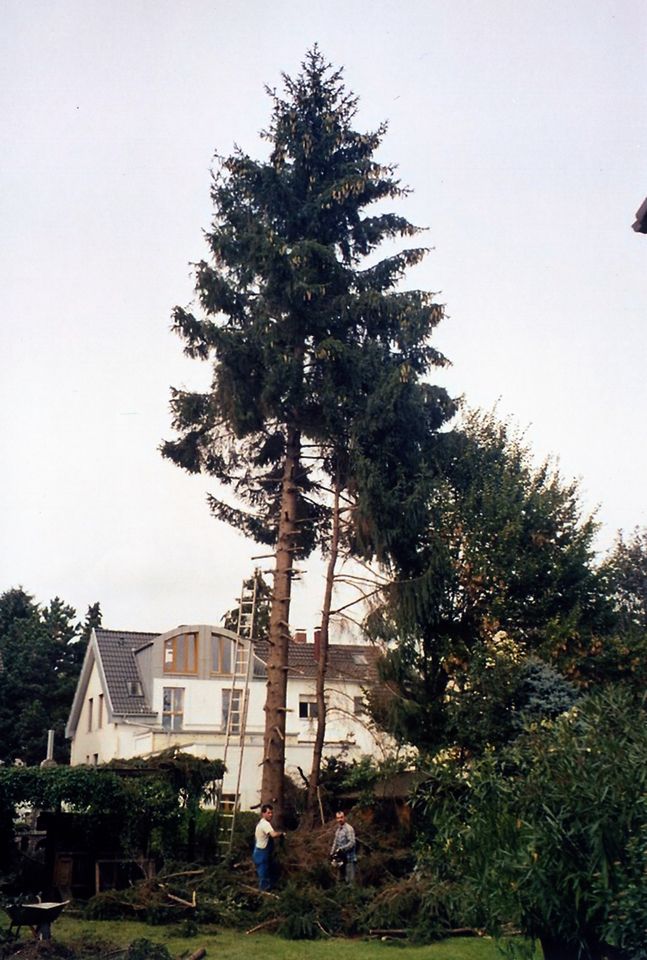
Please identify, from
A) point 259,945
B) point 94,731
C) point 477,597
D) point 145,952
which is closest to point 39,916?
point 145,952

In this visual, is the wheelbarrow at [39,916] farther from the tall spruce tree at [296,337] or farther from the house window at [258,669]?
the house window at [258,669]

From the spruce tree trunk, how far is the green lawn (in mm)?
6921

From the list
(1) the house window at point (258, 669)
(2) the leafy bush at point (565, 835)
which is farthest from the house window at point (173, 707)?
(2) the leafy bush at point (565, 835)

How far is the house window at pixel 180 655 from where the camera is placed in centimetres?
4591

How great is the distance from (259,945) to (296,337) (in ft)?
48.5

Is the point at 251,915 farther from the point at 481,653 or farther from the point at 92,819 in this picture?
the point at 481,653

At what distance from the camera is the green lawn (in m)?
14.4

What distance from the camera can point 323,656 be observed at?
83.8 ft

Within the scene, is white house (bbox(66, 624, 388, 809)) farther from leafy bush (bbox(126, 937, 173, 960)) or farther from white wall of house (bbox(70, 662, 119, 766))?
leafy bush (bbox(126, 937, 173, 960))

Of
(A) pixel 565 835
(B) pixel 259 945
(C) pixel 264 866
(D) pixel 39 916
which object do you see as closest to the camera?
(A) pixel 565 835

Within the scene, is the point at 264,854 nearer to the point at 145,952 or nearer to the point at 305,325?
the point at 145,952

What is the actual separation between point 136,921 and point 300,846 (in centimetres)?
405

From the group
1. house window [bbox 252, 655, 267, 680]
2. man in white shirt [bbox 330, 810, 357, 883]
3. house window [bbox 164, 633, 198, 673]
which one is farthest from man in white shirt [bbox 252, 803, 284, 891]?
house window [bbox 252, 655, 267, 680]

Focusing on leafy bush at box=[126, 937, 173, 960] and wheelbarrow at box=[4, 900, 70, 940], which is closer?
leafy bush at box=[126, 937, 173, 960]
